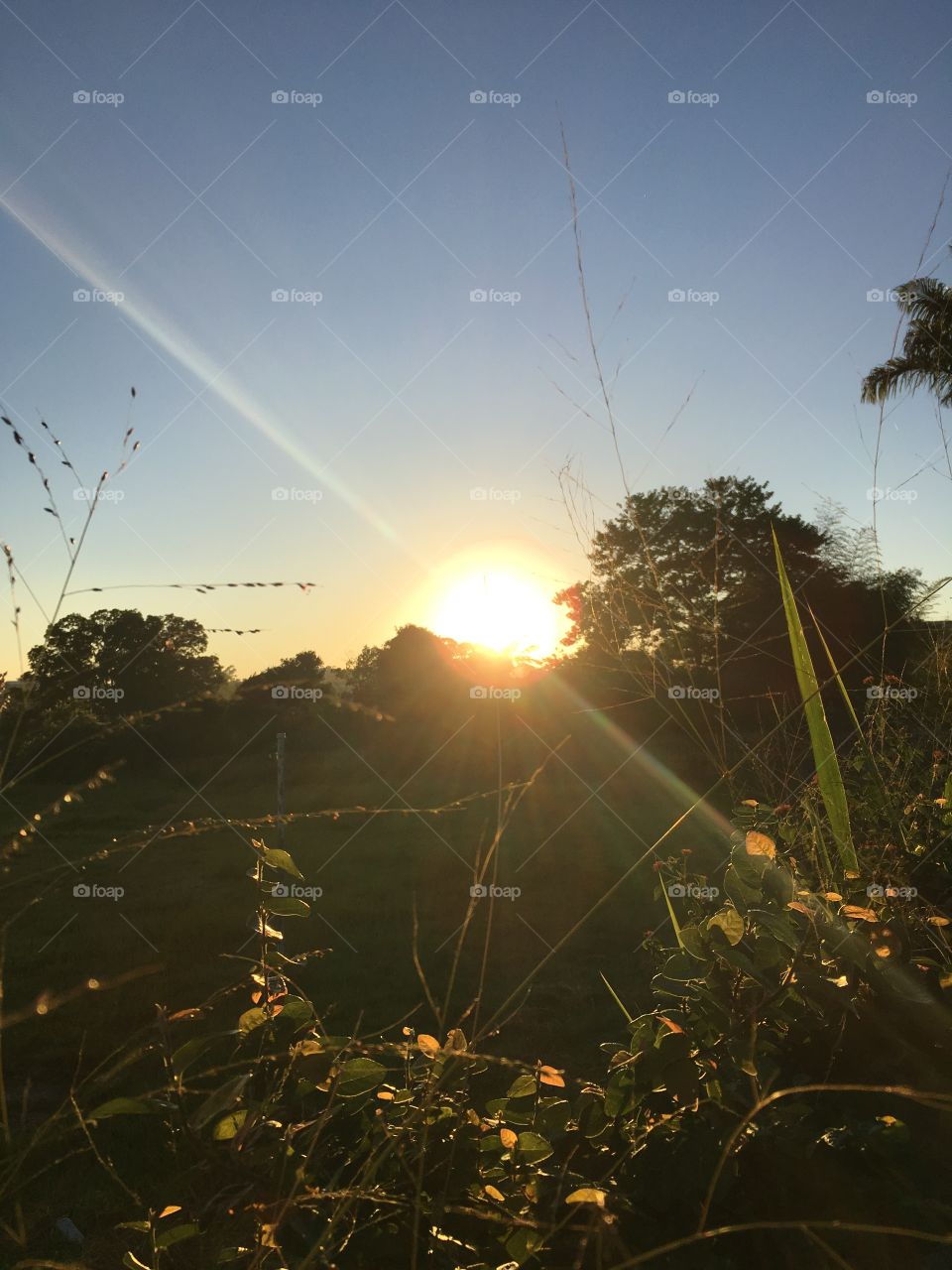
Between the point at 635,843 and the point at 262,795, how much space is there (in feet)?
16.6

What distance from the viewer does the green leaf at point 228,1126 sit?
41.3 inches

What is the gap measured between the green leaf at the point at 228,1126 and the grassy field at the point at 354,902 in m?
0.36

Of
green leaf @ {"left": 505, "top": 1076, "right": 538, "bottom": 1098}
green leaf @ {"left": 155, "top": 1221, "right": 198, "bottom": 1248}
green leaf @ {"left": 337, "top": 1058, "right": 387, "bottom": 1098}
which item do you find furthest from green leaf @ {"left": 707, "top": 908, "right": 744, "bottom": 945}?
green leaf @ {"left": 155, "top": 1221, "right": 198, "bottom": 1248}

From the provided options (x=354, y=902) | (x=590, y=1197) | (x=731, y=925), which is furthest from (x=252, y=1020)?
(x=354, y=902)

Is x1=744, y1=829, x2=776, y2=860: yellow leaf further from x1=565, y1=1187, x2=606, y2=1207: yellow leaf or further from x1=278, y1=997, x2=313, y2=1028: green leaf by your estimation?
x1=278, y1=997, x2=313, y2=1028: green leaf

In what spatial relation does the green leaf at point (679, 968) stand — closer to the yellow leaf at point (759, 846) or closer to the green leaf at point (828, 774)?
the yellow leaf at point (759, 846)

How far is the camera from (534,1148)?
1034 mm

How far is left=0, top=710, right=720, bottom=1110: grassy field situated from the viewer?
4973 mm

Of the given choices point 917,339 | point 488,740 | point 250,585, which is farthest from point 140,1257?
point 917,339

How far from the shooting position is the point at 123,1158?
138 inches

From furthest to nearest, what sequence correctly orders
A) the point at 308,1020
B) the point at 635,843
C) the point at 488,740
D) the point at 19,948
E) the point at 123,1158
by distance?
1. the point at 488,740
2. the point at 635,843
3. the point at 19,948
4. the point at 123,1158
5. the point at 308,1020

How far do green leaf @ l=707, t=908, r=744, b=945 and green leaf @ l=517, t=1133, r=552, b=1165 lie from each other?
1.23 feet

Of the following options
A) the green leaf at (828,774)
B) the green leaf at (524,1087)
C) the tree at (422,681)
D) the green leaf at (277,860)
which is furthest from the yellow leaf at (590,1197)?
the tree at (422,681)

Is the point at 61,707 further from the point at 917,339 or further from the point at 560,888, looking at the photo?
the point at 917,339
